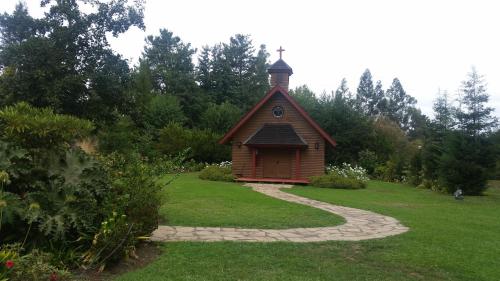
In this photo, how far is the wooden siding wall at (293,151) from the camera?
76.0 ft

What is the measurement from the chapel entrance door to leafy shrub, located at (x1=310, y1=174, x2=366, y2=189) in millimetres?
2064

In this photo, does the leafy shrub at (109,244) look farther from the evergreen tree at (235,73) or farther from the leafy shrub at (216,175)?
the evergreen tree at (235,73)

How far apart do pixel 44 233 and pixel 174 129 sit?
82.3 feet

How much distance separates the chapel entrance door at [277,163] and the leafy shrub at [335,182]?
206cm

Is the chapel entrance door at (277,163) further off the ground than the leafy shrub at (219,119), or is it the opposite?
the leafy shrub at (219,119)

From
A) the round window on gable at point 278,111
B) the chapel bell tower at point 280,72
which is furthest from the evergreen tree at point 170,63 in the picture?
the round window on gable at point 278,111

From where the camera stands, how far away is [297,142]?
22.3 meters

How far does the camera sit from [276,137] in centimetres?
2262

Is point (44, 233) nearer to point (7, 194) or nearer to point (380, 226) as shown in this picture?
point (7, 194)

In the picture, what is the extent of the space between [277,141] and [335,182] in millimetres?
3640

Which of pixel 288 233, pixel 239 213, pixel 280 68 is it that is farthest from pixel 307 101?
pixel 288 233

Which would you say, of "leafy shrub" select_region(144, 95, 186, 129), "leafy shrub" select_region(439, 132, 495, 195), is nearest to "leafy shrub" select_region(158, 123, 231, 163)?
"leafy shrub" select_region(144, 95, 186, 129)

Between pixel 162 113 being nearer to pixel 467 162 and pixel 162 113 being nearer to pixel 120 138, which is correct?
pixel 120 138

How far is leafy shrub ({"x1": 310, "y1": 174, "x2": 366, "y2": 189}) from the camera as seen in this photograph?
2072 centimetres
